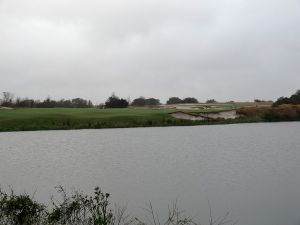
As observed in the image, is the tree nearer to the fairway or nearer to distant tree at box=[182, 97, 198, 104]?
distant tree at box=[182, 97, 198, 104]

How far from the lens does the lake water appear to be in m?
15.4

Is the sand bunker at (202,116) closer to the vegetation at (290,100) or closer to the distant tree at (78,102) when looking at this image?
the vegetation at (290,100)

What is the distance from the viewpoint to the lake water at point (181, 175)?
50.6 ft

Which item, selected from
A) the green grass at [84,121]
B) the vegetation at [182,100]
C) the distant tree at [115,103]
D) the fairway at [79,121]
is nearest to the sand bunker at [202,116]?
the green grass at [84,121]

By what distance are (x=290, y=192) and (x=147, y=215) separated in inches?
227

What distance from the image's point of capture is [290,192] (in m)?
17.2

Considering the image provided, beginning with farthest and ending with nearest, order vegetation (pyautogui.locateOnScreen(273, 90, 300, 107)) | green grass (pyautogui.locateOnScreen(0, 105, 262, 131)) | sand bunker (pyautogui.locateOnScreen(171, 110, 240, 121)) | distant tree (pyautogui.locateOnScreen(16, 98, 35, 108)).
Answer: distant tree (pyautogui.locateOnScreen(16, 98, 35, 108)) → vegetation (pyautogui.locateOnScreen(273, 90, 300, 107)) → sand bunker (pyautogui.locateOnScreen(171, 110, 240, 121)) → green grass (pyautogui.locateOnScreen(0, 105, 262, 131))

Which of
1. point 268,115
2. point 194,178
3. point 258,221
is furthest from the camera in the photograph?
point 268,115

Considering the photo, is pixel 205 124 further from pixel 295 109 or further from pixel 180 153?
pixel 180 153

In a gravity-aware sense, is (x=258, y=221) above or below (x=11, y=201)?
below

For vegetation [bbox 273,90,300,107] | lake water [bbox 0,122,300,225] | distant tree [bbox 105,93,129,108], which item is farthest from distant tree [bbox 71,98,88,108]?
lake water [bbox 0,122,300,225]

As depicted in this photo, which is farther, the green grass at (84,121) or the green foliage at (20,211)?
the green grass at (84,121)

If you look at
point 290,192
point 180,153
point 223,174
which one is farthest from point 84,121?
point 290,192

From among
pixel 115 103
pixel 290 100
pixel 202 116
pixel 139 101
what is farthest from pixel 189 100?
pixel 202 116
